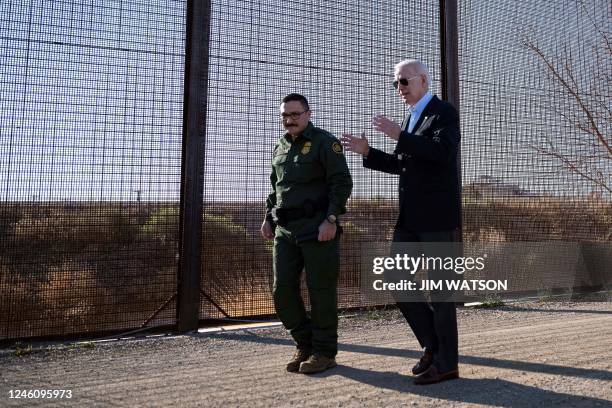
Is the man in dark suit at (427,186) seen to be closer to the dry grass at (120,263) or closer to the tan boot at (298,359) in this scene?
the tan boot at (298,359)

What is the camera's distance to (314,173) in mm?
2777

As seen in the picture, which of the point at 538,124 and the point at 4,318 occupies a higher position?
the point at 538,124

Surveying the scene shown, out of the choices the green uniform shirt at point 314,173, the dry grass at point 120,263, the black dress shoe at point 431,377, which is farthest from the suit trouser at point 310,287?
the dry grass at point 120,263

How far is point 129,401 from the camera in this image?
7.39ft

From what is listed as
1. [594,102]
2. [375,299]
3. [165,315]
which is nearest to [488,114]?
[594,102]

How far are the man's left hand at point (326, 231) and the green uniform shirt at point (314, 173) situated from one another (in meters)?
0.07

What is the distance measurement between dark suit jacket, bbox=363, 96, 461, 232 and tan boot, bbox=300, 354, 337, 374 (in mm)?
901

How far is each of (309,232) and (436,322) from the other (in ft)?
2.81

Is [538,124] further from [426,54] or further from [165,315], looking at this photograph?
[165,315]

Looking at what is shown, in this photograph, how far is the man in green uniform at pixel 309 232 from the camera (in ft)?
8.88

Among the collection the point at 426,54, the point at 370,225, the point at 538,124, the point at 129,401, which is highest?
the point at 426,54

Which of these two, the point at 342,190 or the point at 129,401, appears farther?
the point at 342,190

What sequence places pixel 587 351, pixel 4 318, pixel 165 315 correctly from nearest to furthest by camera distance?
pixel 587 351 < pixel 4 318 < pixel 165 315

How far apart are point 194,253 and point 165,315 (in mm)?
553
